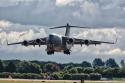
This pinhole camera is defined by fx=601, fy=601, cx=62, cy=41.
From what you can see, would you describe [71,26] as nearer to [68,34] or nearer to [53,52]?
[68,34]

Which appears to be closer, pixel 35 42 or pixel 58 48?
pixel 58 48

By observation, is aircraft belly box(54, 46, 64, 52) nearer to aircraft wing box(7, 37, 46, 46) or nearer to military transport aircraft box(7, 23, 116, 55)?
military transport aircraft box(7, 23, 116, 55)

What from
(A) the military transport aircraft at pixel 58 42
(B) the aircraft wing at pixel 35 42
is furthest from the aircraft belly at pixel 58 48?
(B) the aircraft wing at pixel 35 42

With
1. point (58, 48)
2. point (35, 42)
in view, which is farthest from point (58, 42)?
point (35, 42)

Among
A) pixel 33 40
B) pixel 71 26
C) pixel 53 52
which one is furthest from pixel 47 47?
pixel 71 26

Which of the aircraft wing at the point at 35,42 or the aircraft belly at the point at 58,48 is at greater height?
the aircraft wing at the point at 35,42

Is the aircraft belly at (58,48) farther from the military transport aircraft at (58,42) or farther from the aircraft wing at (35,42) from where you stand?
the aircraft wing at (35,42)

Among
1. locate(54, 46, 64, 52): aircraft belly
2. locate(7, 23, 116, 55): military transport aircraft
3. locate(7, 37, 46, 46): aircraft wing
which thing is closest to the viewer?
locate(7, 23, 116, 55): military transport aircraft

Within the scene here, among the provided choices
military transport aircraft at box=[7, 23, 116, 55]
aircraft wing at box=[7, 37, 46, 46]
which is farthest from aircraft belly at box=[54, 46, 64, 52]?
aircraft wing at box=[7, 37, 46, 46]

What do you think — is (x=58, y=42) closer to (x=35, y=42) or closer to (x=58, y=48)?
(x=58, y=48)

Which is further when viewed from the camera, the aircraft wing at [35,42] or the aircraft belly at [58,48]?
the aircraft wing at [35,42]

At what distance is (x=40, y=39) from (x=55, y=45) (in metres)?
8.51

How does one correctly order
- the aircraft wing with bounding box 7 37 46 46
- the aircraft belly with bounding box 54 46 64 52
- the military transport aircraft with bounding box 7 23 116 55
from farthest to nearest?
the aircraft wing with bounding box 7 37 46 46
the aircraft belly with bounding box 54 46 64 52
the military transport aircraft with bounding box 7 23 116 55

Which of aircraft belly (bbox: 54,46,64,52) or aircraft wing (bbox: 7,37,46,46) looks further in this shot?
aircraft wing (bbox: 7,37,46,46)
